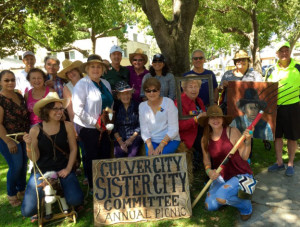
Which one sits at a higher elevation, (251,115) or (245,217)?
(251,115)

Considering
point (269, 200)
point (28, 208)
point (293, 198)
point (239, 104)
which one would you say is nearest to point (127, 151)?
point (28, 208)

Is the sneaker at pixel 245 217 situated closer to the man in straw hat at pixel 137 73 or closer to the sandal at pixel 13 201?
the man in straw hat at pixel 137 73

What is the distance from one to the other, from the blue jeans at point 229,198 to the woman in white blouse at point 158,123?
3.16ft

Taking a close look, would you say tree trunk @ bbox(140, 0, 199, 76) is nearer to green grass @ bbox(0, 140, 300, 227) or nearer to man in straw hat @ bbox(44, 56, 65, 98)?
man in straw hat @ bbox(44, 56, 65, 98)

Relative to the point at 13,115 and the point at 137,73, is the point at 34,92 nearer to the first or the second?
the point at 13,115

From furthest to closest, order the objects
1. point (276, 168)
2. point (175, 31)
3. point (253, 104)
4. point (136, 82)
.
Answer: point (175, 31)
point (136, 82)
point (276, 168)
point (253, 104)

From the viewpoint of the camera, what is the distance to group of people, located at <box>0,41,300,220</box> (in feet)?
11.5

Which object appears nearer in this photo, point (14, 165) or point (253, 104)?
point (14, 165)

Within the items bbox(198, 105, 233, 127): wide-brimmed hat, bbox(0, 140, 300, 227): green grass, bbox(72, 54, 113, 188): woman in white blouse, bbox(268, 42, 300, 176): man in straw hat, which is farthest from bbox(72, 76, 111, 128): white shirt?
bbox(268, 42, 300, 176): man in straw hat

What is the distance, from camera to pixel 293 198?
3742 millimetres

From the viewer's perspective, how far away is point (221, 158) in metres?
3.65

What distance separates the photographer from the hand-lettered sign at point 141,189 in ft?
11.2

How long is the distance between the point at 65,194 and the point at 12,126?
1.40 metres

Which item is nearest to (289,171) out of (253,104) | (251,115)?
(251,115)
